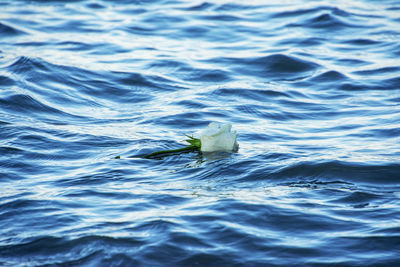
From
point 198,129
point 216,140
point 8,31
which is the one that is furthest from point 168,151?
point 8,31

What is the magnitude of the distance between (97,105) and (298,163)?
121 inches

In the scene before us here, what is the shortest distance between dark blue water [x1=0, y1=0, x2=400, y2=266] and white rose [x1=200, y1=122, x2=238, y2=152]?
5.1 inches

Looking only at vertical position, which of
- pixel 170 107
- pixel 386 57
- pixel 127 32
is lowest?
pixel 170 107

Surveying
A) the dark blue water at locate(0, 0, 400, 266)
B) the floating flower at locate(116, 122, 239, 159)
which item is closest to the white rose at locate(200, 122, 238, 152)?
the floating flower at locate(116, 122, 239, 159)

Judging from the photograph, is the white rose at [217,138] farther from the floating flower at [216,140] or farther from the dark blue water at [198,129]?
the dark blue water at [198,129]

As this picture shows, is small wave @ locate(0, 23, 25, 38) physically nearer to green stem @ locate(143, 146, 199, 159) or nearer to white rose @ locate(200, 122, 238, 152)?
green stem @ locate(143, 146, 199, 159)

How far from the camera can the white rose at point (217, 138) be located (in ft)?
15.2

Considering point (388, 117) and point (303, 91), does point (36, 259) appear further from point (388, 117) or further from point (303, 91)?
point (303, 91)

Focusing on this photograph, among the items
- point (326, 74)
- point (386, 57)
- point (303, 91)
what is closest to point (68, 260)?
point (303, 91)

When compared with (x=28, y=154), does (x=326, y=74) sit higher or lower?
higher

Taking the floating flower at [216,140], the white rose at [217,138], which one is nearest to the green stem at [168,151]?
the floating flower at [216,140]

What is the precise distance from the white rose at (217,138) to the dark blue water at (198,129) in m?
0.13

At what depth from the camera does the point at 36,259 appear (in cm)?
351

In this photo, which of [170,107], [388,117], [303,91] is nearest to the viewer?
[388,117]
